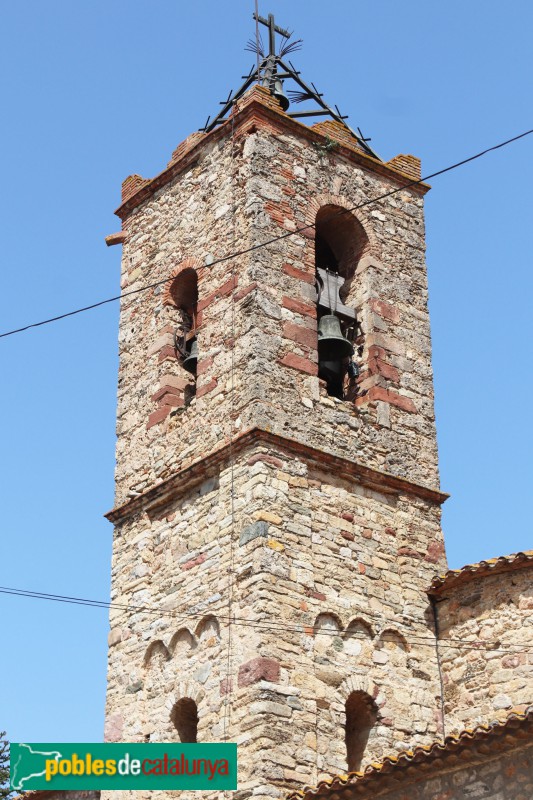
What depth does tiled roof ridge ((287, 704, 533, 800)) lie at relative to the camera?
9.23m

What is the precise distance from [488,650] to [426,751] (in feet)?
7.76

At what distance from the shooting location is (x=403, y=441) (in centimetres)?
1342

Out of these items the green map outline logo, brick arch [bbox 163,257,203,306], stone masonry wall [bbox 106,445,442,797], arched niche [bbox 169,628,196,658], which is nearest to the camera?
the green map outline logo

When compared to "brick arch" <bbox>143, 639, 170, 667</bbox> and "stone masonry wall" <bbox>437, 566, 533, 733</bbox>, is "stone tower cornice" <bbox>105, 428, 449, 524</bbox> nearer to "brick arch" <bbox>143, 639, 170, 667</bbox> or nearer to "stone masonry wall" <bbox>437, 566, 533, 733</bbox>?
"stone masonry wall" <bbox>437, 566, 533, 733</bbox>

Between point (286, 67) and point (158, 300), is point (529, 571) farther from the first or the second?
point (286, 67)

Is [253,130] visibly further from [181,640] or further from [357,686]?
[357,686]

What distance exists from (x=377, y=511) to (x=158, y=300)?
3.44m

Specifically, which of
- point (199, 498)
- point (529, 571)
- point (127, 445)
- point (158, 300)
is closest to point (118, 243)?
point (158, 300)

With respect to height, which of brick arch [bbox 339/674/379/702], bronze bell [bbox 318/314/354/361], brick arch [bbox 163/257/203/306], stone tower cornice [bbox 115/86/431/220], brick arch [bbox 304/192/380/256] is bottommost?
brick arch [bbox 339/674/379/702]

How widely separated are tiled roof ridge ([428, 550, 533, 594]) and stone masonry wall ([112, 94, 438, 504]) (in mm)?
1138

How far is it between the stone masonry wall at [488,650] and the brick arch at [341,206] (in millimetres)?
3768

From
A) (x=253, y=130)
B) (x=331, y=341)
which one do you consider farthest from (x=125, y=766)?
(x=253, y=130)

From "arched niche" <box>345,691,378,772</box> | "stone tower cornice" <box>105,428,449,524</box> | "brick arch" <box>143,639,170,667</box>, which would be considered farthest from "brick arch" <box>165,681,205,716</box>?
"stone tower cornice" <box>105,428,449,524</box>

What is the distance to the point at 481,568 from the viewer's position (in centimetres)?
1206
